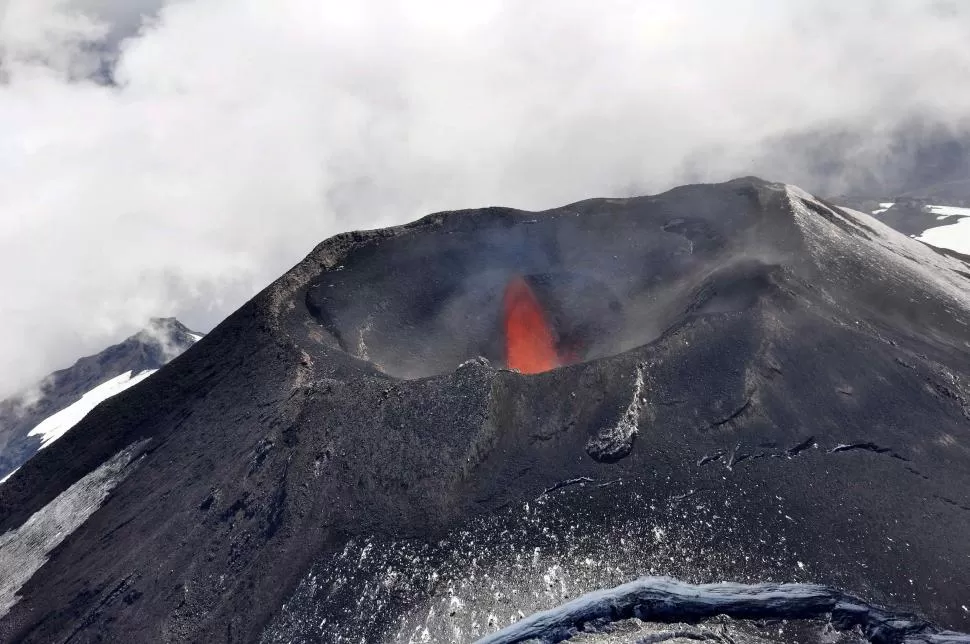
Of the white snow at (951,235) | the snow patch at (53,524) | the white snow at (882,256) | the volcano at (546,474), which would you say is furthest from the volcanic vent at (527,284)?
the white snow at (951,235)

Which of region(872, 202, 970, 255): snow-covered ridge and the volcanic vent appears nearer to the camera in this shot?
the volcanic vent

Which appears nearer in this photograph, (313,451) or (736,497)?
(736,497)

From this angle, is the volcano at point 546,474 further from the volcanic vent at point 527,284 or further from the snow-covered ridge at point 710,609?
the volcanic vent at point 527,284

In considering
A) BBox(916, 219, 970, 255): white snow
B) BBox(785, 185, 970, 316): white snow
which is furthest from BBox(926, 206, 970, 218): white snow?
BBox(785, 185, 970, 316): white snow

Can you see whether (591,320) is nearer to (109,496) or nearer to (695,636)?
(695,636)

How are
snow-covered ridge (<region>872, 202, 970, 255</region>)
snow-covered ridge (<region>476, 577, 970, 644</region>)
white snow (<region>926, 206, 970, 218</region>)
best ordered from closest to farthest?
snow-covered ridge (<region>476, 577, 970, 644</region>) < snow-covered ridge (<region>872, 202, 970, 255</region>) < white snow (<region>926, 206, 970, 218</region>)

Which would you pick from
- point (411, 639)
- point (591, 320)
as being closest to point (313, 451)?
point (411, 639)

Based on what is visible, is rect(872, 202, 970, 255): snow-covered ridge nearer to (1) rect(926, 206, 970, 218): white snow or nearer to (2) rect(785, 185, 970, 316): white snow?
(1) rect(926, 206, 970, 218): white snow
